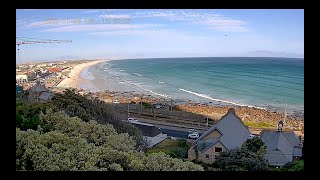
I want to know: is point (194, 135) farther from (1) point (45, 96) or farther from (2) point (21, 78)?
(2) point (21, 78)

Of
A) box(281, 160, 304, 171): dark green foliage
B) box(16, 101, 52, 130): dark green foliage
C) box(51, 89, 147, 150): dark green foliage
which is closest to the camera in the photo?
box(281, 160, 304, 171): dark green foliage

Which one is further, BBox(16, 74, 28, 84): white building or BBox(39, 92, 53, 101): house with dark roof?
BBox(39, 92, 53, 101): house with dark roof

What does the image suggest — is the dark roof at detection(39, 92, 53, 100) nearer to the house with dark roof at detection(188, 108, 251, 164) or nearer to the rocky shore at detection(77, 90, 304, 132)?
the rocky shore at detection(77, 90, 304, 132)

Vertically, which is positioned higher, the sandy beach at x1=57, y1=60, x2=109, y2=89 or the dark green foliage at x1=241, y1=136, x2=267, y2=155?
the sandy beach at x1=57, y1=60, x2=109, y2=89

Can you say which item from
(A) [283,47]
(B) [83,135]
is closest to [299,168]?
(A) [283,47]

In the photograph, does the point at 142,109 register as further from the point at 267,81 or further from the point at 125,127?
the point at 267,81

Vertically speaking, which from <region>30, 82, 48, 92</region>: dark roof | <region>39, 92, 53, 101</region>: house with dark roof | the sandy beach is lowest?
<region>39, 92, 53, 101</region>: house with dark roof

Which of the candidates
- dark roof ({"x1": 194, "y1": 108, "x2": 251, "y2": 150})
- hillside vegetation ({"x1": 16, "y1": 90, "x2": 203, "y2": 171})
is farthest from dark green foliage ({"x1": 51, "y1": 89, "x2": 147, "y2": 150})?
dark roof ({"x1": 194, "y1": 108, "x2": 251, "y2": 150})

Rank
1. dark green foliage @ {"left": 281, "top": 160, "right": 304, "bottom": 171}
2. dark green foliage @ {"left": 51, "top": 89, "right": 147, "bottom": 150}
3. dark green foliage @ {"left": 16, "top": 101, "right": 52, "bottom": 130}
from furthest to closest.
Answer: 1. dark green foliage @ {"left": 51, "top": 89, "right": 147, "bottom": 150}
2. dark green foliage @ {"left": 16, "top": 101, "right": 52, "bottom": 130}
3. dark green foliage @ {"left": 281, "top": 160, "right": 304, "bottom": 171}
